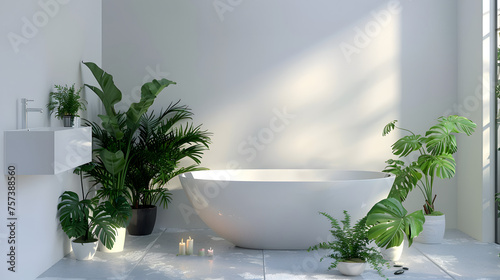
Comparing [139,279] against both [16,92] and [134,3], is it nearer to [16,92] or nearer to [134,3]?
[16,92]

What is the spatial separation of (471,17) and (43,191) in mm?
3902

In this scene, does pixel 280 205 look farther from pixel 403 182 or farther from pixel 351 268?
pixel 403 182

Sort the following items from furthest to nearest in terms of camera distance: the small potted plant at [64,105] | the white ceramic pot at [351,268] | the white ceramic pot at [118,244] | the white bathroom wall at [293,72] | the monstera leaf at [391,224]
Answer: the white bathroom wall at [293,72], the white ceramic pot at [118,244], the small potted plant at [64,105], the white ceramic pot at [351,268], the monstera leaf at [391,224]

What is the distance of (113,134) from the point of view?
469 centimetres

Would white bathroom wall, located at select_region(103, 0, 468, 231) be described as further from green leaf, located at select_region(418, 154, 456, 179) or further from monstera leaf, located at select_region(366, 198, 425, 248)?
monstera leaf, located at select_region(366, 198, 425, 248)

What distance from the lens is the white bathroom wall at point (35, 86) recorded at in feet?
10.5

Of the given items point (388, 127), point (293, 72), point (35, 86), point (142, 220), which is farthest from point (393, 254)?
point (35, 86)

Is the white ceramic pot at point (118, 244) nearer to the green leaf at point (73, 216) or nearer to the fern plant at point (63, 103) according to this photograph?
the green leaf at point (73, 216)

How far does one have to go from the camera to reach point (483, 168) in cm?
478

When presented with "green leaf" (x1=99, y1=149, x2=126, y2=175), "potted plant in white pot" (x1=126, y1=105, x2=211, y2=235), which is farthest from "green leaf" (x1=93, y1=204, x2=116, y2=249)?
"potted plant in white pot" (x1=126, y1=105, x2=211, y2=235)

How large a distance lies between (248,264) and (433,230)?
175cm

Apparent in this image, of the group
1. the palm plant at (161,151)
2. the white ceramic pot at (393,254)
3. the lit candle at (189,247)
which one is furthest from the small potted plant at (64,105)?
the white ceramic pot at (393,254)

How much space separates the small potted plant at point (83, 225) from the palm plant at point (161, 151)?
731 millimetres

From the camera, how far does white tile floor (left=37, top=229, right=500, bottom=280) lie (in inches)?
145
